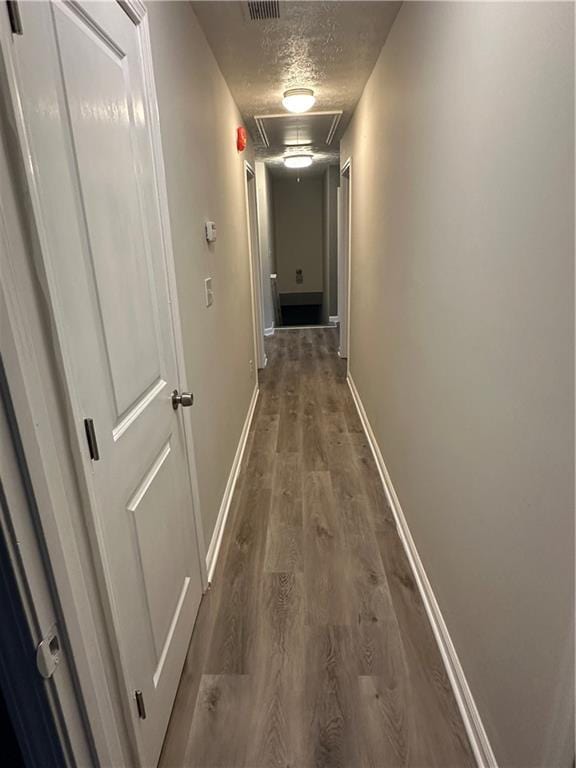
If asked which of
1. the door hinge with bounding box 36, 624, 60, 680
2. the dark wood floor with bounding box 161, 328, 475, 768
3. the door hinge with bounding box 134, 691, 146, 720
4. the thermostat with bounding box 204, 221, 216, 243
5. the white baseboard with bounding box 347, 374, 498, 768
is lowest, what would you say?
the dark wood floor with bounding box 161, 328, 475, 768

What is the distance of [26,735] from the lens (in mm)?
622

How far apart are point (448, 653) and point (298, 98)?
3279 mm

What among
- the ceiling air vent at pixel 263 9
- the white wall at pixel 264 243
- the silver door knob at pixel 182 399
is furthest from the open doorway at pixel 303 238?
the silver door knob at pixel 182 399

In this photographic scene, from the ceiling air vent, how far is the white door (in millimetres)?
897

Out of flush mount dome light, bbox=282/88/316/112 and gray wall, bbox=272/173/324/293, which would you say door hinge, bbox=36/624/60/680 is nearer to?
flush mount dome light, bbox=282/88/316/112

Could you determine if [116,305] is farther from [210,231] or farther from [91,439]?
[210,231]

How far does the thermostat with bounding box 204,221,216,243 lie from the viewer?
2019mm

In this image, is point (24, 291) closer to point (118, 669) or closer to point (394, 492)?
point (118, 669)

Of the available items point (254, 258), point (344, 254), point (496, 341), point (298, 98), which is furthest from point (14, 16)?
point (344, 254)

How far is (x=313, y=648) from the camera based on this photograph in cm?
152

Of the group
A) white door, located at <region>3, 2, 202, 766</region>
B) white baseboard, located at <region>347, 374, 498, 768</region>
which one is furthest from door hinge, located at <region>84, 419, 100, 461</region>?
white baseboard, located at <region>347, 374, 498, 768</region>

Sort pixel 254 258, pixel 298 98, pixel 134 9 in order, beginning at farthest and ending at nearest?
pixel 254 258 < pixel 298 98 < pixel 134 9

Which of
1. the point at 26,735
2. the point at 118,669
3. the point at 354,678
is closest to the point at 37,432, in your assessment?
the point at 26,735

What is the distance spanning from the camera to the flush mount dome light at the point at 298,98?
2.85 meters
